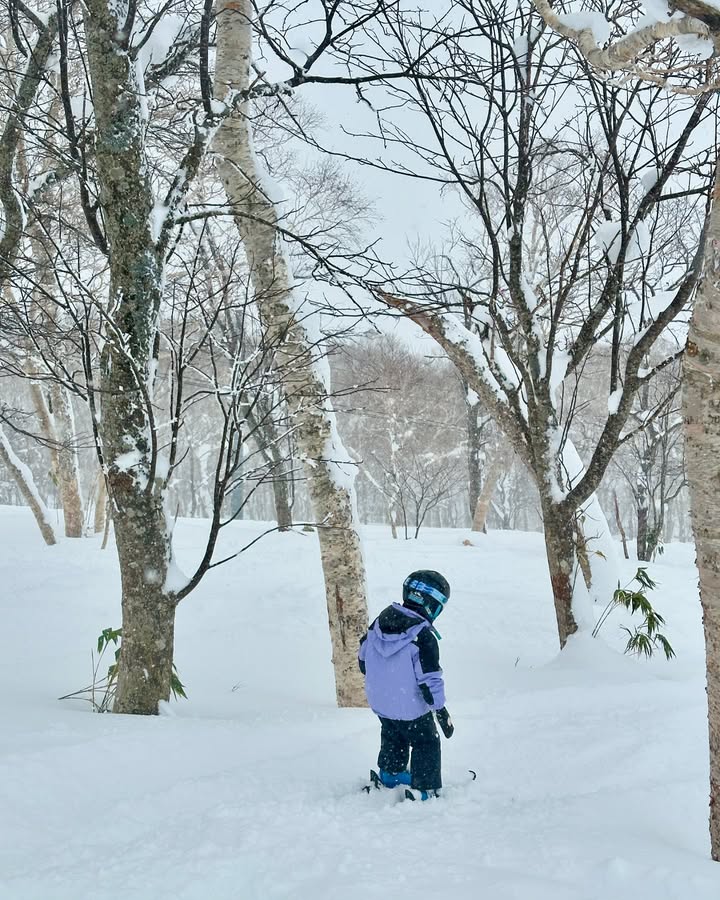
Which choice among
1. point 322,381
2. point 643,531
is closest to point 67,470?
point 322,381

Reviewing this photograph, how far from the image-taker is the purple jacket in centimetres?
330

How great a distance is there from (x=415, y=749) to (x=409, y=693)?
26cm

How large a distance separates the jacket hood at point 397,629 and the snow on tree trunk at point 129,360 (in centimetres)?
131

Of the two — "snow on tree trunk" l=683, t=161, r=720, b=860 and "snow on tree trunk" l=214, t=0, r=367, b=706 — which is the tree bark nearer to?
"snow on tree trunk" l=214, t=0, r=367, b=706

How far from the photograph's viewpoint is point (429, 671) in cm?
333

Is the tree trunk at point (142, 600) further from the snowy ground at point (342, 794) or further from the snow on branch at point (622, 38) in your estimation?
the snow on branch at point (622, 38)

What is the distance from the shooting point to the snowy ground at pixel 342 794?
205 centimetres

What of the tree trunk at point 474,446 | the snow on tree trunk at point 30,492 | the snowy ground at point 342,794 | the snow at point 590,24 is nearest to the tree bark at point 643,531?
the tree trunk at point 474,446

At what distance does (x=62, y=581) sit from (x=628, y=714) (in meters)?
7.73

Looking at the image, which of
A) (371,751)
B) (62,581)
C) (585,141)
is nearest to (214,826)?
(371,751)

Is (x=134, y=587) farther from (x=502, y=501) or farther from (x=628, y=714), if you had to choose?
(x=502, y=501)

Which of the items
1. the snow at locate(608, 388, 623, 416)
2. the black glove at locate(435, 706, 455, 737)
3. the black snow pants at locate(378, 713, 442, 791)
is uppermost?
the snow at locate(608, 388, 623, 416)

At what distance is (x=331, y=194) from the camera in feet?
47.2

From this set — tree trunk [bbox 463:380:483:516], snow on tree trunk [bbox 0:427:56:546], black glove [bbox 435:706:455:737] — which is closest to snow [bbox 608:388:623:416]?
black glove [bbox 435:706:455:737]
